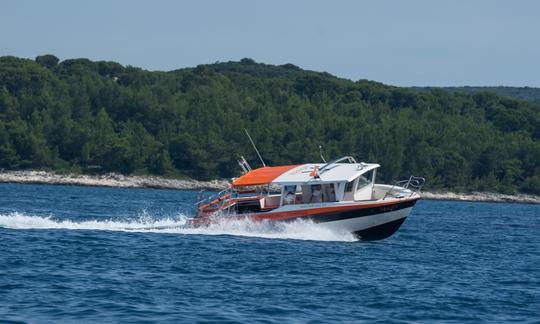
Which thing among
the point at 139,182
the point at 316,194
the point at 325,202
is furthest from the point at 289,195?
the point at 139,182

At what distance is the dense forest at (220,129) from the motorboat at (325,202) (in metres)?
78.0

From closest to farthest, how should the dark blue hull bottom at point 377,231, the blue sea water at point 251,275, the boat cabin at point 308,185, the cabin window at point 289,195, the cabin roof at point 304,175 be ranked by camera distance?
the blue sea water at point 251,275
the dark blue hull bottom at point 377,231
the boat cabin at point 308,185
the cabin roof at point 304,175
the cabin window at point 289,195

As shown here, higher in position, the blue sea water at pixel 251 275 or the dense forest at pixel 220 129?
the dense forest at pixel 220 129

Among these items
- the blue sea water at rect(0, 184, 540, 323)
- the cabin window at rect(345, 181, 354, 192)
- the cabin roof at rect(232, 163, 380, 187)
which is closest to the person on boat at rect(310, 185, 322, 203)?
the cabin roof at rect(232, 163, 380, 187)

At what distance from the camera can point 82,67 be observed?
513 ft

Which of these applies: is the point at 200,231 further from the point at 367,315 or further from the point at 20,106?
the point at 20,106

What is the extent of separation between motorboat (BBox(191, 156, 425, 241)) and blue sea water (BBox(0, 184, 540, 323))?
21.7 inches

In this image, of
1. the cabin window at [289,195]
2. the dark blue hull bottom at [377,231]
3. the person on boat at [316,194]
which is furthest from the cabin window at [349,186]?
the cabin window at [289,195]

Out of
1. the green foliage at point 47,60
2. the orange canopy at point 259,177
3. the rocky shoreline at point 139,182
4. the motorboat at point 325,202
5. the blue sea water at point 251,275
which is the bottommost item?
the rocky shoreline at point 139,182

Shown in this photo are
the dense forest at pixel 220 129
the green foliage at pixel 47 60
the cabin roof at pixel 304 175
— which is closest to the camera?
the cabin roof at pixel 304 175

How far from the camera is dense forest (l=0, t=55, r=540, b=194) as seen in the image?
122812 mm

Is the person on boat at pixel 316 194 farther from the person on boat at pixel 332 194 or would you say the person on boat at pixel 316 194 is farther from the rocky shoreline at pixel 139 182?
the rocky shoreline at pixel 139 182

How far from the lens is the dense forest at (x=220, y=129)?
12281 centimetres

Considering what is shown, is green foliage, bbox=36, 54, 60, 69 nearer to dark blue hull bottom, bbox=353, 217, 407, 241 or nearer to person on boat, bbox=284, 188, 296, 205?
person on boat, bbox=284, 188, 296, 205
